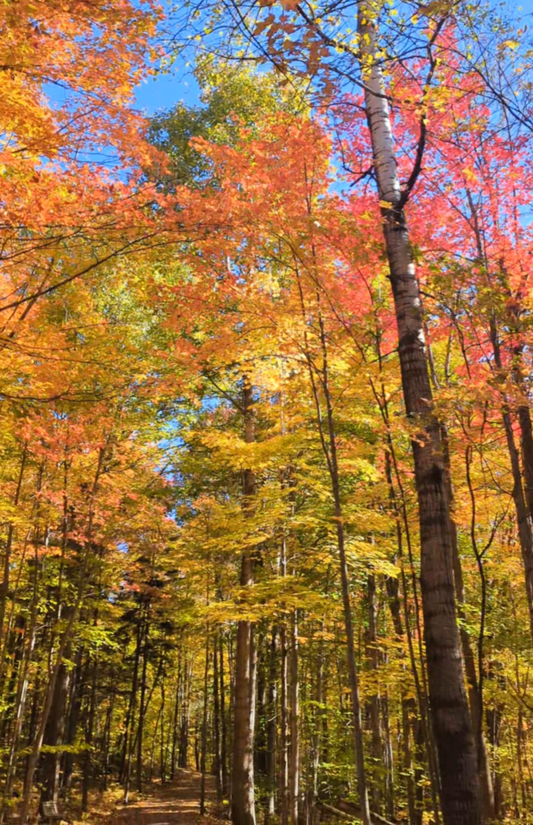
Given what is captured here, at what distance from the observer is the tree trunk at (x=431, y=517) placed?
3.00 metres

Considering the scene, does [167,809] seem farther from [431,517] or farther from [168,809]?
[431,517]

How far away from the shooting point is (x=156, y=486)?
11336 millimetres

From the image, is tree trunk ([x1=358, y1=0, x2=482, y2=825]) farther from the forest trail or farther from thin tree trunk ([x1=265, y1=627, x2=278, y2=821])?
the forest trail

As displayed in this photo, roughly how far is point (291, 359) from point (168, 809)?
14.9 meters

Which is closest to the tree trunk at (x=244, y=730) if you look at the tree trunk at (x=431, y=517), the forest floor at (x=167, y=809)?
the tree trunk at (x=431, y=517)

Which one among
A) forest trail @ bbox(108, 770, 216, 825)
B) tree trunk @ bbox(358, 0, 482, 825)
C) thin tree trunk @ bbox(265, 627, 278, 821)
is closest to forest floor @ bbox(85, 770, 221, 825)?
forest trail @ bbox(108, 770, 216, 825)

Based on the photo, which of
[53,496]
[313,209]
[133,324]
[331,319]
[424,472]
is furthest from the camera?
[133,324]

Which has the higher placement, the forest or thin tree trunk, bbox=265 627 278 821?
the forest

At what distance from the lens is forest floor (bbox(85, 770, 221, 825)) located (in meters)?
12.4

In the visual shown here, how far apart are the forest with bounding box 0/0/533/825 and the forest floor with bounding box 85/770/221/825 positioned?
0.28m

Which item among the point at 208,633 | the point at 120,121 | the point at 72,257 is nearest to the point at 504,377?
the point at 120,121

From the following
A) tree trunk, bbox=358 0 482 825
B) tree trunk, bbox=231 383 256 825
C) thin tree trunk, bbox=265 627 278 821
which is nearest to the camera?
tree trunk, bbox=358 0 482 825

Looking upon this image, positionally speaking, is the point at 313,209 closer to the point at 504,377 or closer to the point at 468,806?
the point at 504,377

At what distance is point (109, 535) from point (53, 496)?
1877 mm
